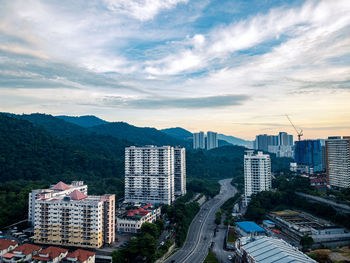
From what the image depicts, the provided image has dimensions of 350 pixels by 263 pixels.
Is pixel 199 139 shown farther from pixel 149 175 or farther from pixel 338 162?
pixel 149 175

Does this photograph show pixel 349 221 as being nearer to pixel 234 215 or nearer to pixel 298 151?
pixel 234 215

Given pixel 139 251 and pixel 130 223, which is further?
pixel 130 223

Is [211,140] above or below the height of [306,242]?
above

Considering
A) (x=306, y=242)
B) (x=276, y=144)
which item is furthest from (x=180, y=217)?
(x=276, y=144)

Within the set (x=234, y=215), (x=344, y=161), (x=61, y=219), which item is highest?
(x=344, y=161)

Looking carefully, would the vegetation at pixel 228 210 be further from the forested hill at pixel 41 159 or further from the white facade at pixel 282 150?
the white facade at pixel 282 150

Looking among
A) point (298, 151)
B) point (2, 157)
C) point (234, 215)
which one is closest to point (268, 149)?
point (298, 151)

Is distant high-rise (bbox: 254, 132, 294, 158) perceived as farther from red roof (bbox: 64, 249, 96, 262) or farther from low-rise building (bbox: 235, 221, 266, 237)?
red roof (bbox: 64, 249, 96, 262)
